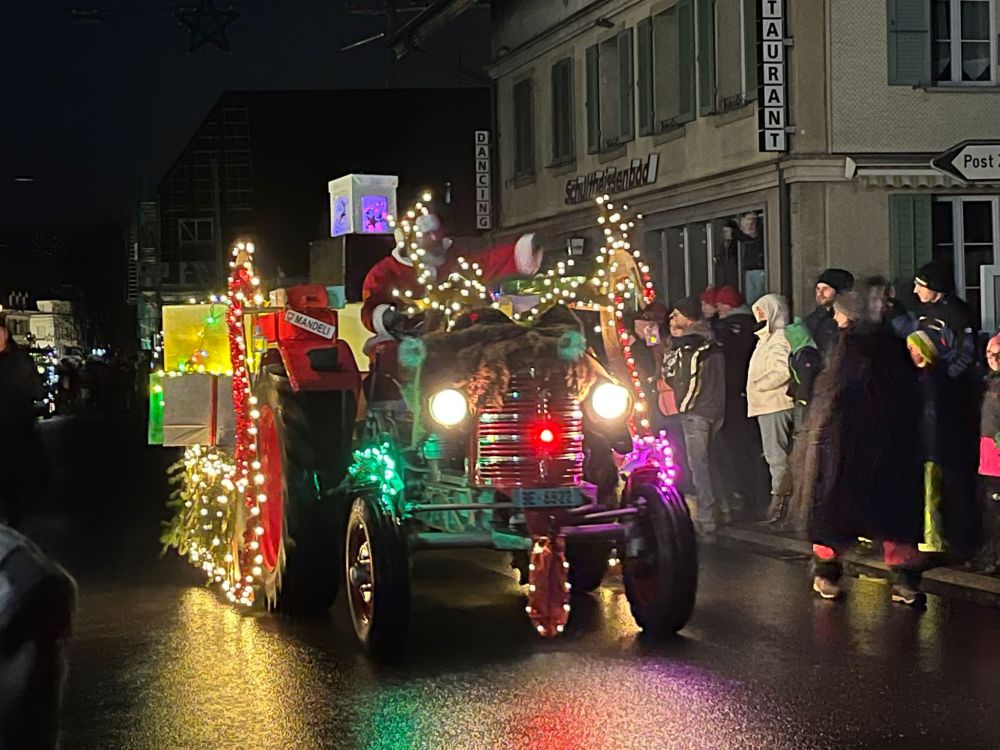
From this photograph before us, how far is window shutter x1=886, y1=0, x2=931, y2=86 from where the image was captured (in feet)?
65.4

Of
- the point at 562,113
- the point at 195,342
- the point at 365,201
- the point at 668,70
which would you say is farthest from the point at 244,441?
the point at 562,113

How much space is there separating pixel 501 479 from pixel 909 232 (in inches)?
505

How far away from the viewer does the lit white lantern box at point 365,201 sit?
15.4 metres

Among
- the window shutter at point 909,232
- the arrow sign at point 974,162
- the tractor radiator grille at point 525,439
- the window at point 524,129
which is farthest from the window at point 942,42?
the tractor radiator grille at point 525,439

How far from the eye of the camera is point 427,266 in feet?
30.5

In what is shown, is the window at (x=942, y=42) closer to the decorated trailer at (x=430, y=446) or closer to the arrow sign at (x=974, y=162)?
the arrow sign at (x=974, y=162)

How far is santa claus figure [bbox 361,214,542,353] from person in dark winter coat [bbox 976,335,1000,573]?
3.23m

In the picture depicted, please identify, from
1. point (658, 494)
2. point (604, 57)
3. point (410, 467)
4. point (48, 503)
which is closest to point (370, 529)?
point (410, 467)

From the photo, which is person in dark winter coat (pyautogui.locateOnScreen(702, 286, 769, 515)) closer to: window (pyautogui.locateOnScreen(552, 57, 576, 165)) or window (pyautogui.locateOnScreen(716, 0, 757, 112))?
window (pyautogui.locateOnScreen(716, 0, 757, 112))

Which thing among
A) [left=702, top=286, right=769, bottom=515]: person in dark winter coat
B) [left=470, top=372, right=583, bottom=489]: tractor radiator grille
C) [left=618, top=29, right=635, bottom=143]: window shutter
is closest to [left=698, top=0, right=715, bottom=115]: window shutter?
[left=618, top=29, right=635, bottom=143]: window shutter

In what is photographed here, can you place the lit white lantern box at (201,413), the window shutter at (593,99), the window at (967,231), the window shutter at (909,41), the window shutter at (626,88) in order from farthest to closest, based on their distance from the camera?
the window shutter at (593,99)
the window shutter at (626,88)
the window at (967,231)
the window shutter at (909,41)
the lit white lantern box at (201,413)

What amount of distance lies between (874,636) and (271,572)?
3485 millimetres

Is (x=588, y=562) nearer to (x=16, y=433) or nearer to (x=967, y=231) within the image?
(x=16, y=433)

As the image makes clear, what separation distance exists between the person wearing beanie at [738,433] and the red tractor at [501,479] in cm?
522
